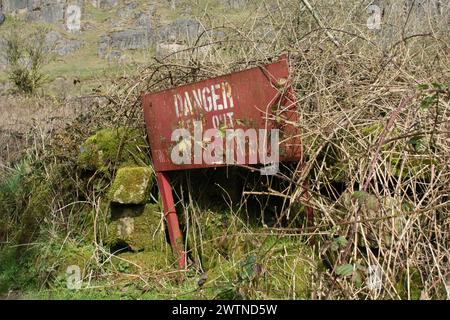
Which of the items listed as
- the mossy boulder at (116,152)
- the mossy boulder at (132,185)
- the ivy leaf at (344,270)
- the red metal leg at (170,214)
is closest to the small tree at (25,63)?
the mossy boulder at (116,152)

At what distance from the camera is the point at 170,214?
434 cm

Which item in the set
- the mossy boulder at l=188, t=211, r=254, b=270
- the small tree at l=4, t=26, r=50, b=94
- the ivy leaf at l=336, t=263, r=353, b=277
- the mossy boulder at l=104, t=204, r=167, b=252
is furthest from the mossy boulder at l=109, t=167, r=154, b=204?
the small tree at l=4, t=26, r=50, b=94

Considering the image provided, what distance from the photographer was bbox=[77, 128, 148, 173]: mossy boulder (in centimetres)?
485

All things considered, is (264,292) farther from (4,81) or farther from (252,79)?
(4,81)

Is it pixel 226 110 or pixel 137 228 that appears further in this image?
pixel 137 228

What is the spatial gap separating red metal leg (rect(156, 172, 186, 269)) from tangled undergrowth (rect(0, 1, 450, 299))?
135 mm

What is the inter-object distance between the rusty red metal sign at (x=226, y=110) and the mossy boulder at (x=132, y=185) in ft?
0.62

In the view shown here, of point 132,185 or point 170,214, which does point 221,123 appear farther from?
point 132,185

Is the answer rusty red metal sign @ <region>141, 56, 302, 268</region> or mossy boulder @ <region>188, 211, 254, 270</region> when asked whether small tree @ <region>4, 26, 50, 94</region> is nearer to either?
rusty red metal sign @ <region>141, 56, 302, 268</region>

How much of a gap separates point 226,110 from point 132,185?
1.27m

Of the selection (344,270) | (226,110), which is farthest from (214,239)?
(344,270)

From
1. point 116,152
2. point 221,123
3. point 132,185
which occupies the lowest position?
point 132,185
